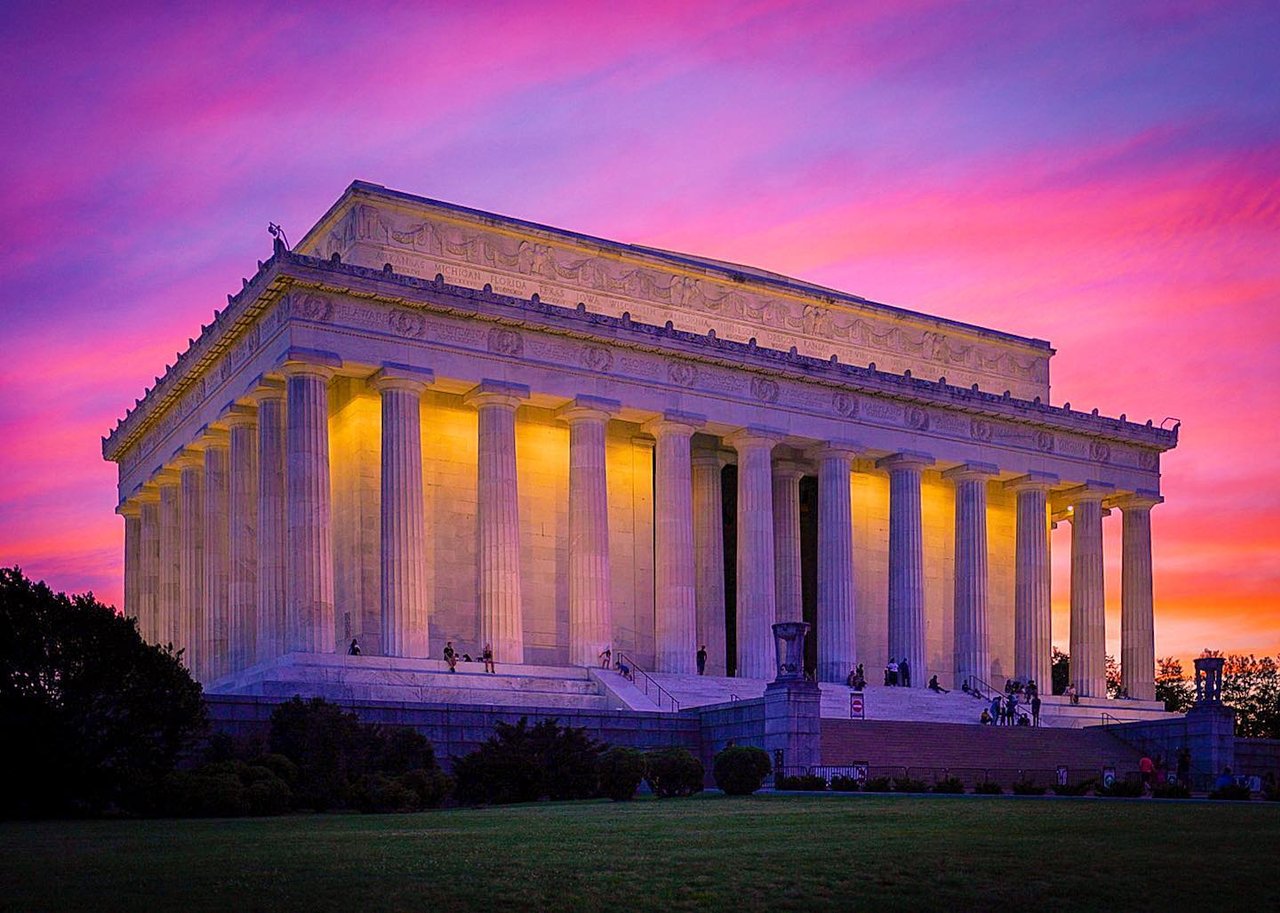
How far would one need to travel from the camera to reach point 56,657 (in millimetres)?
42219

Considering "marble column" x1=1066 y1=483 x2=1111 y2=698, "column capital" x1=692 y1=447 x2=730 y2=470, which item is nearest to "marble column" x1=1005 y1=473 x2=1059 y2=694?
"marble column" x1=1066 y1=483 x2=1111 y2=698

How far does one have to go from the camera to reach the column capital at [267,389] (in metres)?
62.9

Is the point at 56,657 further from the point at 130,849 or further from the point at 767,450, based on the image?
the point at 767,450

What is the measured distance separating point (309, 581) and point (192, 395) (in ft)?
51.4

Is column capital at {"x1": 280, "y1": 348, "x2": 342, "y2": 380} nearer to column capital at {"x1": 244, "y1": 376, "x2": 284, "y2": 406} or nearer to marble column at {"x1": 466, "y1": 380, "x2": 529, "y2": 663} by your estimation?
column capital at {"x1": 244, "y1": 376, "x2": 284, "y2": 406}

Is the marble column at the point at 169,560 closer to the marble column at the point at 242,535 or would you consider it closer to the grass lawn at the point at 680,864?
the marble column at the point at 242,535

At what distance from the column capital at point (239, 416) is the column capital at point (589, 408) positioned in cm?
1214

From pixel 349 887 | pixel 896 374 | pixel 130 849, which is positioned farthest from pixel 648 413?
pixel 349 887

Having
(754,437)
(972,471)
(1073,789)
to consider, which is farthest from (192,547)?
(1073,789)

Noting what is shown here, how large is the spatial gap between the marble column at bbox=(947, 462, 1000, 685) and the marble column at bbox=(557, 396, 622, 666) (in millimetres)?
19166

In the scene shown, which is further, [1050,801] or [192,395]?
[192,395]

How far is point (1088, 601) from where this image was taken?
8225cm

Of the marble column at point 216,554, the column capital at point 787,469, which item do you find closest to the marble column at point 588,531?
the column capital at point 787,469

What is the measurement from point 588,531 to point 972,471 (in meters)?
21.4
